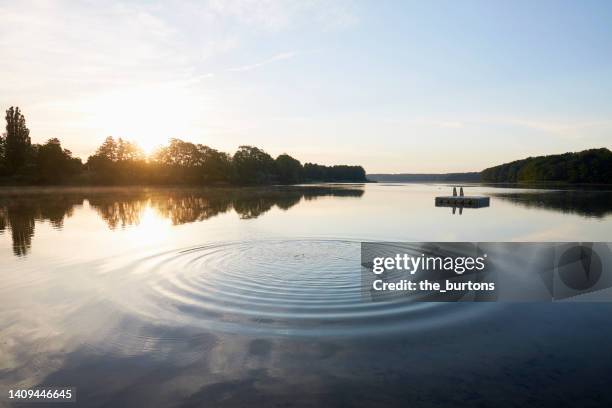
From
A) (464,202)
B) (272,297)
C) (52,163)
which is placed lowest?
(272,297)

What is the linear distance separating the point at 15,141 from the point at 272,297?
465 ft

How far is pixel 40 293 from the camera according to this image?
46.7ft

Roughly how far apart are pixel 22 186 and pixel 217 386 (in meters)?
135

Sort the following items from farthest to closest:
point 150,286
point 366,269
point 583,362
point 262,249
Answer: point 262,249 < point 366,269 < point 150,286 < point 583,362

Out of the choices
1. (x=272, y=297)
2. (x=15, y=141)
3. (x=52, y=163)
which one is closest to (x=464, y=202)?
(x=272, y=297)

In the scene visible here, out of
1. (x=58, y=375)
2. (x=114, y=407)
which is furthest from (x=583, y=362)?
(x=58, y=375)

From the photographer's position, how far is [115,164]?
137 metres

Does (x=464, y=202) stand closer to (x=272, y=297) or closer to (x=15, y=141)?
(x=272, y=297)

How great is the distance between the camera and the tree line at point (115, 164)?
11912 centimetres

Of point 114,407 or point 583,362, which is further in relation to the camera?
point 583,362

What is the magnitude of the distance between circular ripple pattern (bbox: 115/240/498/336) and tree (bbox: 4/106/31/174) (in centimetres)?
12826

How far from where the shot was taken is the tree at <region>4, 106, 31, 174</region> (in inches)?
4643

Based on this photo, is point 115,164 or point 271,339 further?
point 115,164

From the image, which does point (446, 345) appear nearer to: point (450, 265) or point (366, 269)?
point (366, 269)
